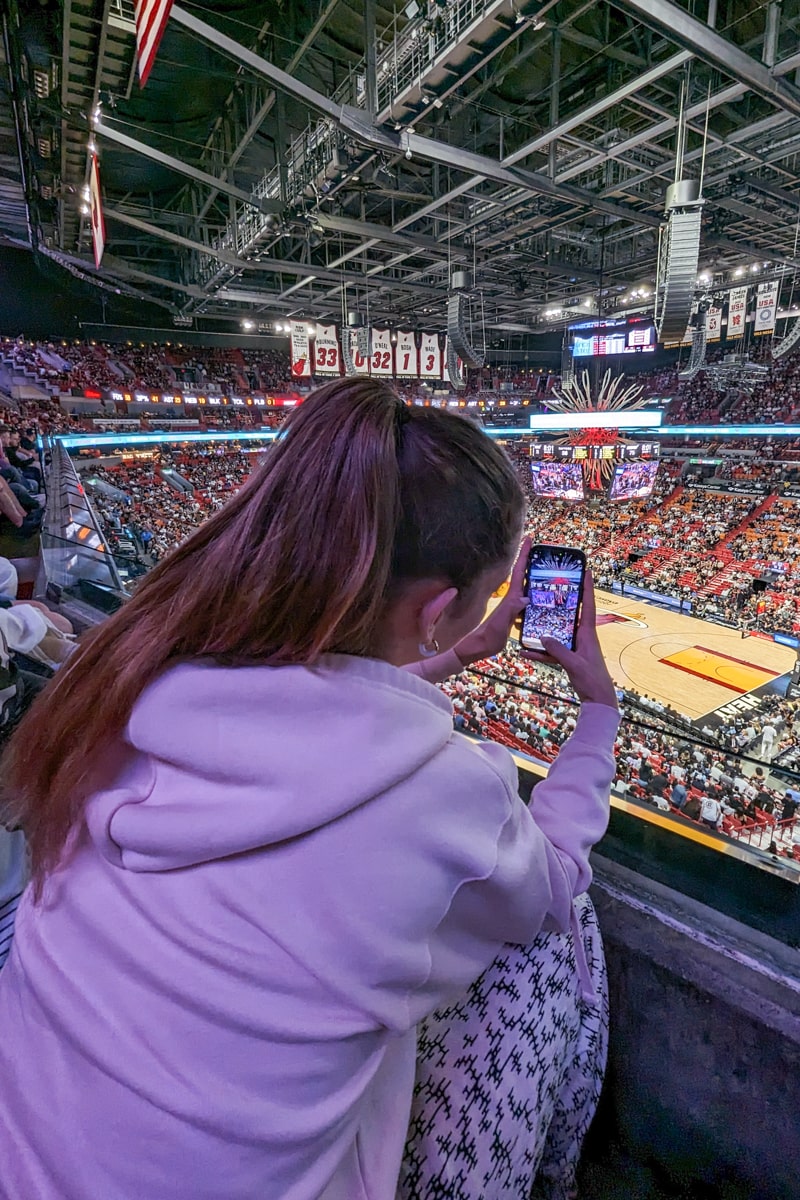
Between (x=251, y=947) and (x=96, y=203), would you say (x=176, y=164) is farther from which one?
(x=251, y=947)

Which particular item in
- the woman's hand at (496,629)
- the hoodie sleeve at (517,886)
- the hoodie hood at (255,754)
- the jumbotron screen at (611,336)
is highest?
the jumbotron screen at (611,336)

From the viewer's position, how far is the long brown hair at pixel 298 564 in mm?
605

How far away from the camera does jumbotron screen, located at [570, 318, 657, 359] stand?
20.0m

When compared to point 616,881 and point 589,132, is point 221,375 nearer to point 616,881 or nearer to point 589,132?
point 589,132

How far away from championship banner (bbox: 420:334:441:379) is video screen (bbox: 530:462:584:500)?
4785 millimetres

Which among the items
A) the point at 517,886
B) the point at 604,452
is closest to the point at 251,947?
the point at 517,886

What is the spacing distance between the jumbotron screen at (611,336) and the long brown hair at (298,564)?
72.3 ft

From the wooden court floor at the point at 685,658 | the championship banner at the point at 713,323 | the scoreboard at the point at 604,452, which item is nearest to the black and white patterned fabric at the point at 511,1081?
the wooden court floor at the point at 685,658

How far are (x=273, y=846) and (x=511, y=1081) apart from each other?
504mm

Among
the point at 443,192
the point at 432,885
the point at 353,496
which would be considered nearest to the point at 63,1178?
the point at 432,885

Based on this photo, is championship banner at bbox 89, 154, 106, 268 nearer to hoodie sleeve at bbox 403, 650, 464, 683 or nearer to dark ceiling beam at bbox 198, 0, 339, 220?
dark ceiling beam at bbox 198, 0, 339, 220

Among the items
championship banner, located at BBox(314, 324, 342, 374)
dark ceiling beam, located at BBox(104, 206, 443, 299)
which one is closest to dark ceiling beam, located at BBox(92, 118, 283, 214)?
dark ceiling beam, located at BBox(104, 206, 443, 299)

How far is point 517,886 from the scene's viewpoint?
1.95 feet

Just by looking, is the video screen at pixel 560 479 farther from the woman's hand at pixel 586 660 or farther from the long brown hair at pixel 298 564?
the long brown hair at pixel 298 564
